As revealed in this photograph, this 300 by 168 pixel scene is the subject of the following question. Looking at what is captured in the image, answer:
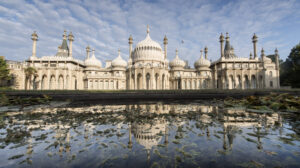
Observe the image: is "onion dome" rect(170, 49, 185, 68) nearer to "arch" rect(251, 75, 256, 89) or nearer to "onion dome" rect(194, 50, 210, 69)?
"onion dome" rect(194, 50, 210, 69)

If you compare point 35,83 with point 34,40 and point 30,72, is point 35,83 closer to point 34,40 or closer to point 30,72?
point 30,72

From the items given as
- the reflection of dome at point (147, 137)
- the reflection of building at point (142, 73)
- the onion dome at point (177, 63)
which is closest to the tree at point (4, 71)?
the reflection of building at point (142, 73)

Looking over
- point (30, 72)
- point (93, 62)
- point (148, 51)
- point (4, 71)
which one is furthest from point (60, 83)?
point (148, 51)

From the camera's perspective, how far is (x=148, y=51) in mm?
41750

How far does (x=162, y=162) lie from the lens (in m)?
2.31

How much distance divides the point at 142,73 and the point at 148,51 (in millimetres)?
8733

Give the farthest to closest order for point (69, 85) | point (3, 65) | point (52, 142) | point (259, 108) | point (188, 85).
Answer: point (188, 85)
point (69, 85)
point (3, 65)
point (259, 108)
point (52, 142)

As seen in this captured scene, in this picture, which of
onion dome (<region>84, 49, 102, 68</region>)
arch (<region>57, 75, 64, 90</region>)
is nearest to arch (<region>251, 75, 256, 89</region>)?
onion dome (<region>84, 49, 102, 68</region>)

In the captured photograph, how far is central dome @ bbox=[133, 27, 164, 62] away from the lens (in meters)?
41.4

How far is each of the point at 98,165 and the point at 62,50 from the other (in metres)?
63.6

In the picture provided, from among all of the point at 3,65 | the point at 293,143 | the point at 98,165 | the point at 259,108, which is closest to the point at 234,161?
the point at 293,143

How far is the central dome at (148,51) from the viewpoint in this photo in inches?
1631

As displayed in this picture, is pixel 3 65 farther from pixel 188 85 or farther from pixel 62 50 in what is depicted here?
pixel 188 85

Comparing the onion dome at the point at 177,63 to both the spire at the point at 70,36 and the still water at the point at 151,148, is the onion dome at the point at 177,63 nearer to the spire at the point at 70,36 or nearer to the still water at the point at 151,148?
the spire at the point at 70,36
